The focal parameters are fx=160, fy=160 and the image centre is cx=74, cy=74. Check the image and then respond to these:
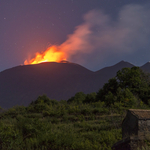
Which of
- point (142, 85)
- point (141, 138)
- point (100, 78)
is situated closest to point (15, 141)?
point (141, 138)

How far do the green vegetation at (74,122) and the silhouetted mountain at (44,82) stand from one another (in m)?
91.5

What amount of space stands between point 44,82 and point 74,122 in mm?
121186

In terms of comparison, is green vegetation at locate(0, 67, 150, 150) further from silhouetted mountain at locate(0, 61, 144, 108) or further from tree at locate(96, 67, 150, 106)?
silhouetted mountain at locate(0, 61, 144, 108)

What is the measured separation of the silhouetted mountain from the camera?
120 metres

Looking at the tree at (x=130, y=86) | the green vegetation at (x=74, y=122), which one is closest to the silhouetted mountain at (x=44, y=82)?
the tree at (x=130, y=86)

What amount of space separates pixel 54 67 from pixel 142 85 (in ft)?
430

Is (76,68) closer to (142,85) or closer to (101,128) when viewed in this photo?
(142,85)

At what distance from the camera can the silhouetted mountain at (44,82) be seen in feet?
395

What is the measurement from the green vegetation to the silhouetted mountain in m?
91.5

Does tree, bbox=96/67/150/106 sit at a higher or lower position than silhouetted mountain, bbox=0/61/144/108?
lower

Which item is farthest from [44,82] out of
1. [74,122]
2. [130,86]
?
[74,122]

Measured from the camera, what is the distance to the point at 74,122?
17.6m

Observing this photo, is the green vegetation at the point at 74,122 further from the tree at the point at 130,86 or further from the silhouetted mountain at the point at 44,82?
the silhouetted mountain at the point at 44,82

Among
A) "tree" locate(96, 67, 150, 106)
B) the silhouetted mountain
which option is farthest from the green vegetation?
the silhouetted mountain
